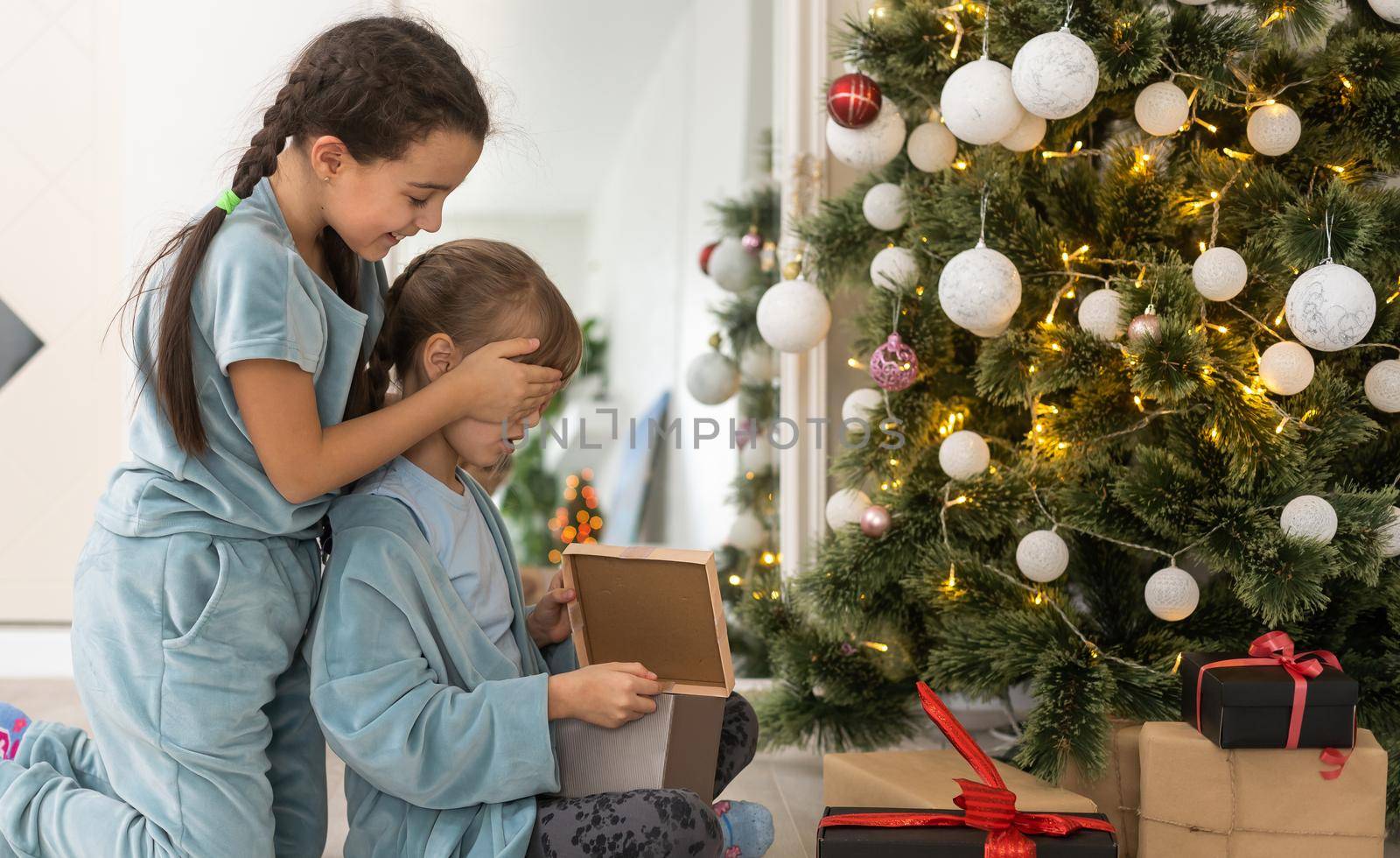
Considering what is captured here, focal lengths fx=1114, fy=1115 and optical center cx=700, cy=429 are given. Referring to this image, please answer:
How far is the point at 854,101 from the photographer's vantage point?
1.67 m

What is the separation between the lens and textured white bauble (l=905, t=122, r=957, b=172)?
1.69 metres

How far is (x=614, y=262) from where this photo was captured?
2.20 meters

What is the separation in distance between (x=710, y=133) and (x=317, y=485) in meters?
1.33

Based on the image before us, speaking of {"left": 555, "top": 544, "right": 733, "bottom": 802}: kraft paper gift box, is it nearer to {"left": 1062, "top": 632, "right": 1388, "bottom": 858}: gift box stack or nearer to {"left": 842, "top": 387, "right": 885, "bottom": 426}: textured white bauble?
{"left": 1062, "top": 632, "right": 1388, "bottom": 858}: gift box stack

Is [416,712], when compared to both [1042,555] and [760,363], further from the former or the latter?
[760,363]

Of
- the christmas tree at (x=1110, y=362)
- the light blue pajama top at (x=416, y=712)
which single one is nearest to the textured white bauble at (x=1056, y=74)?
the christmas tree at (x=1110, y=362)

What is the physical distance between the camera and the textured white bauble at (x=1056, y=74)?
1.39 m

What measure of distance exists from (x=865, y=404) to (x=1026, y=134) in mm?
461

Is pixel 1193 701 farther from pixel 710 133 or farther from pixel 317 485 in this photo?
pixel 710 133

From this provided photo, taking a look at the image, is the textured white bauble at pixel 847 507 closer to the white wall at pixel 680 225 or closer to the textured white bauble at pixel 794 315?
the textured white bauble at pixel 794 315

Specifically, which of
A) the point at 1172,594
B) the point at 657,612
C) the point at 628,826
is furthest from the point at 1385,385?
the point at 628,826

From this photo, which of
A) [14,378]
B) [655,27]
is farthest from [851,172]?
[14,378]

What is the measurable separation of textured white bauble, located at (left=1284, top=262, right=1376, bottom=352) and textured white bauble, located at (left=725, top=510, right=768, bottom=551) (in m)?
1.05

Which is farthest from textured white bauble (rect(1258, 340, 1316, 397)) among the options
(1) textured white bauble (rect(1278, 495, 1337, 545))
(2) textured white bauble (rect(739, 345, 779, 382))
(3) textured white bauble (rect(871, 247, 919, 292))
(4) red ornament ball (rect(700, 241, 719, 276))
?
(4) red ornament ball (rect(700, 241, 719, 276))
